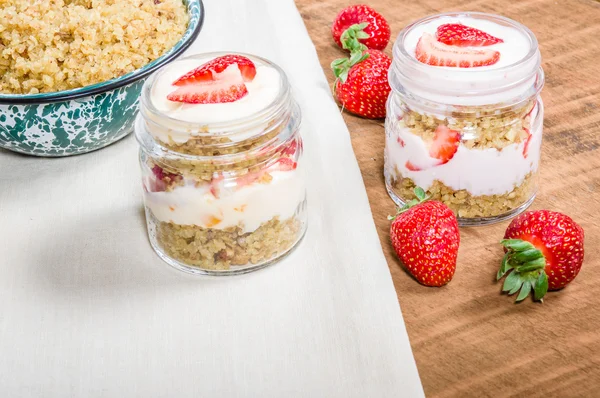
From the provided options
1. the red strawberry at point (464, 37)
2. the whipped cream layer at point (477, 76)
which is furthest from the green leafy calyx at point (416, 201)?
the red strawberry at point (464, 37)

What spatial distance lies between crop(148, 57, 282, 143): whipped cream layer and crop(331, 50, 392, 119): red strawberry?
1.23 ft

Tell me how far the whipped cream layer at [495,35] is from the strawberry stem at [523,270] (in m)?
0.30

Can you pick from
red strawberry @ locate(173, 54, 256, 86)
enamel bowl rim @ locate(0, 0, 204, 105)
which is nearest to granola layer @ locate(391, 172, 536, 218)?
red strawberry @ locate(173, 54, 256, 86)

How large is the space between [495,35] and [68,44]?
773mm

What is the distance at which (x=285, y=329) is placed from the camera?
4.12ft

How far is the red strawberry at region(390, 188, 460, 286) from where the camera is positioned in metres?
1.28

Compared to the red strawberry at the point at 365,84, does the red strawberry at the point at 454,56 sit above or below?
above

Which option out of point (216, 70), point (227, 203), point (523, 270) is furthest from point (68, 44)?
point (523, 270)

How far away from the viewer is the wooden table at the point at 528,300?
1161mm

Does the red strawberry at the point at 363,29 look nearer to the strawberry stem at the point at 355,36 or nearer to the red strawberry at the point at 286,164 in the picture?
the strawberry stem at the point at 355,36

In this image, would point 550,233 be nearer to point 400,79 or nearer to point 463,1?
point 400,79

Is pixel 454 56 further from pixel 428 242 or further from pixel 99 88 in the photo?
pixel 99 88

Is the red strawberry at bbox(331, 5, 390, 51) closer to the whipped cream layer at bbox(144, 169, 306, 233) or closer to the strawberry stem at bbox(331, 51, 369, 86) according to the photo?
the strawberry stem at bbox(331, 51, 369, 86)

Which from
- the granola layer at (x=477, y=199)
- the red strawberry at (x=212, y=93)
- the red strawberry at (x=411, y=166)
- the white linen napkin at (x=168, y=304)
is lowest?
the white linen napkin at (x=168, y=304)
